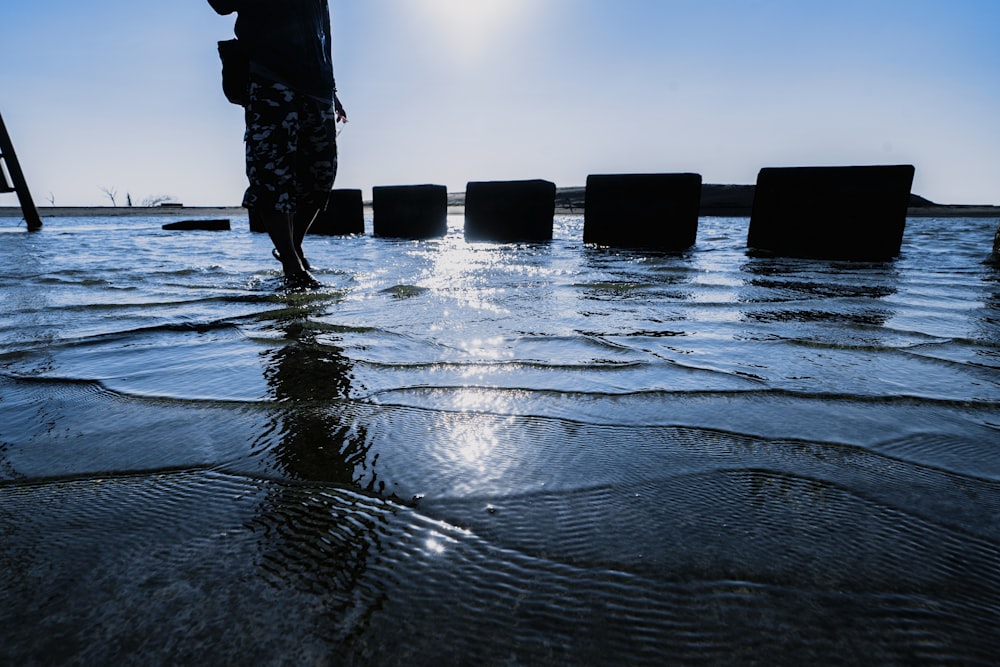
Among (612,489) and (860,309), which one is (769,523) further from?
(860,309)

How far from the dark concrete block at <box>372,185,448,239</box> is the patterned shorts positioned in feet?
21.5

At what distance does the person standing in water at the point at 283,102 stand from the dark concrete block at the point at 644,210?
4242 millimetres

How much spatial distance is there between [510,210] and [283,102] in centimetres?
579

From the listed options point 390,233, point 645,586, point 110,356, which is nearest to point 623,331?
point 645,586

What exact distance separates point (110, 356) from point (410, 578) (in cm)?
157

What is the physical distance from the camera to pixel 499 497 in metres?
0.89

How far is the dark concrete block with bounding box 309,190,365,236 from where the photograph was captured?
35.8 feet

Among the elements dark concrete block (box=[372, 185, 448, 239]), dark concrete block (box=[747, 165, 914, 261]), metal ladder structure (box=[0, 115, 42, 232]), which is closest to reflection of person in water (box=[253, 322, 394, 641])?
dark concrete block (box=[747, 165, 914, 261])

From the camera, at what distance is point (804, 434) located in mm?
1157

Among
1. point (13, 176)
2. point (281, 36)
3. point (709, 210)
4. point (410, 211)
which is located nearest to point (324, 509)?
point (281, 36)

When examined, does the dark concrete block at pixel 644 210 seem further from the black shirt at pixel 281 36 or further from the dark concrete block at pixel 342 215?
the dark concrete block at pixel 342 215

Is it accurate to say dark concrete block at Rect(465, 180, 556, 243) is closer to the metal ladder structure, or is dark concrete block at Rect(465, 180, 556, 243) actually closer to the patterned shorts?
the patterned shorts

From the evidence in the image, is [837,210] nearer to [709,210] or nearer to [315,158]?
[315,158]

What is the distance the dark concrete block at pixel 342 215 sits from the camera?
A: 430 inches
